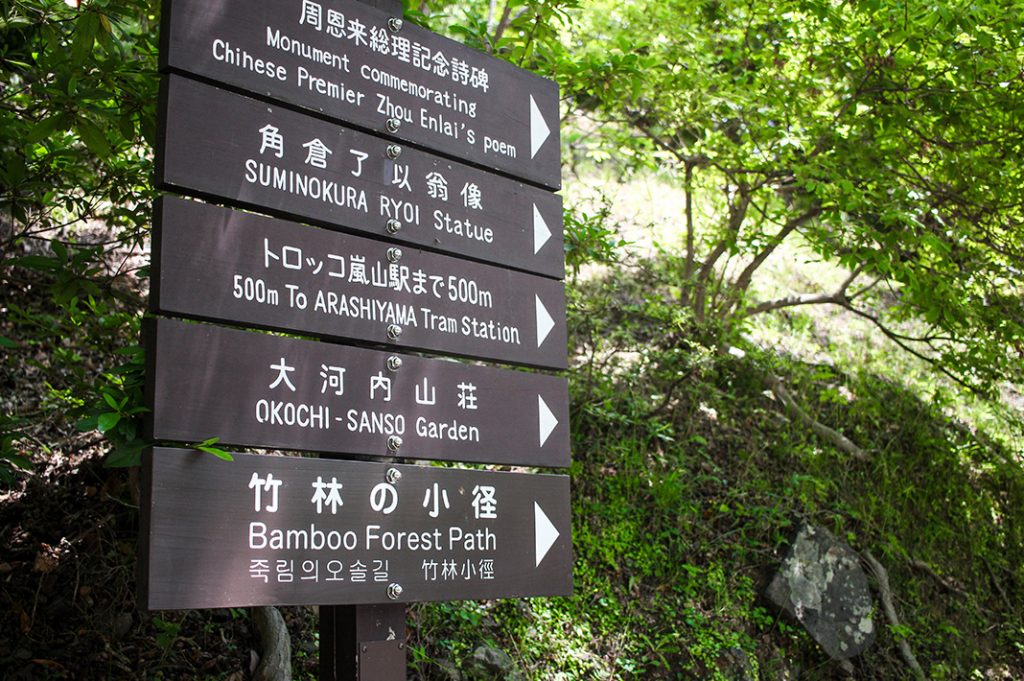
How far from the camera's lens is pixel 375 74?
3.34 metres

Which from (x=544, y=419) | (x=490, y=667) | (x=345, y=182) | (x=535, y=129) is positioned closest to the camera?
(x=345, y=182)

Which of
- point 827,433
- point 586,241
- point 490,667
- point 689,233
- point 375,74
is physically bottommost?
point 490,667

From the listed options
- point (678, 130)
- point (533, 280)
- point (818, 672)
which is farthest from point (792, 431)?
point (533, 280)

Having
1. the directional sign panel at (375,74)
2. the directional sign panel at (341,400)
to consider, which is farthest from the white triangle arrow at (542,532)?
the directional sign panel at (375,74)

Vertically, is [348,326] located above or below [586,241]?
below

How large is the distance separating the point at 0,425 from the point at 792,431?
A: 5884mm

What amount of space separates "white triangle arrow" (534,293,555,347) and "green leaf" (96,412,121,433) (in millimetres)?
1649

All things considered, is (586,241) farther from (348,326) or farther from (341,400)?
(341,400)

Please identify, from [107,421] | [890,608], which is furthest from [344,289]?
[890,608]

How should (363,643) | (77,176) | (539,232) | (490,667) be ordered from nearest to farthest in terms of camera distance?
(363,643)
(539,232)
(77,176)
(490,667)

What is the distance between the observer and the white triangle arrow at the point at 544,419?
3518 mm

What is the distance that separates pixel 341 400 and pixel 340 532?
1.42 ft

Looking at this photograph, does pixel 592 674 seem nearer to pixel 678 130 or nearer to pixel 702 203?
pixel 678 130

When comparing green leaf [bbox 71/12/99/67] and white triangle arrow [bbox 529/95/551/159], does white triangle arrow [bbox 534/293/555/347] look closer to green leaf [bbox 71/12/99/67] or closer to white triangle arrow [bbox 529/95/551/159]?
white triangle arrow [bbox 529/95/551/159]
